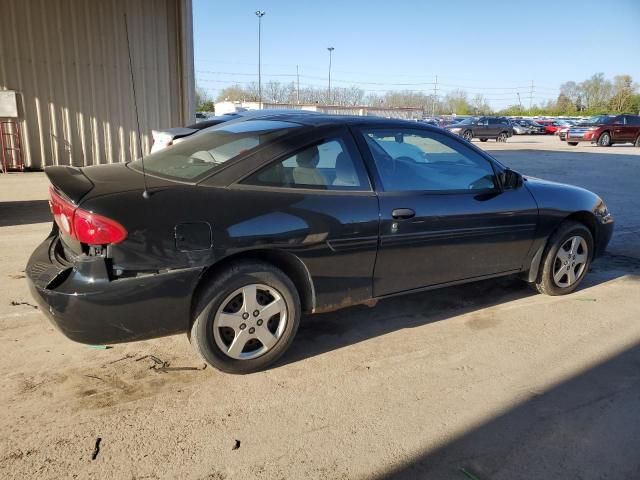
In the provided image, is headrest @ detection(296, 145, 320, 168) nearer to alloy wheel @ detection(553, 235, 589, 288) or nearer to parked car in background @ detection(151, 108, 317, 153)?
parked car in background @ detection(151, 108, 317, 153)

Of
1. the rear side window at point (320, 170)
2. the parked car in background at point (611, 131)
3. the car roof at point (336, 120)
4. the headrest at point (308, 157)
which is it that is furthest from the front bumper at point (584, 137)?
the headrest at point (308, 157)

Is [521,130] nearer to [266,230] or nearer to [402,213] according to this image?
[402,213]

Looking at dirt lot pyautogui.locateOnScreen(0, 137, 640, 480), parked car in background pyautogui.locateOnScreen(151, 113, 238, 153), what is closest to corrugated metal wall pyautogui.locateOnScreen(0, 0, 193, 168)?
parked car in background pyautogui.locateOnScreen(151, 113, 238, 153)

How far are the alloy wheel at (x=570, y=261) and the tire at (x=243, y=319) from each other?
270cm

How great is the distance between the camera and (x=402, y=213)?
3.54m

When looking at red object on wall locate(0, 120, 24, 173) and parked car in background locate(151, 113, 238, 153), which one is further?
red object on wall locate(0, 120, 24, 173)

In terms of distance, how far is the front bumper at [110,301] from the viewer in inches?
107

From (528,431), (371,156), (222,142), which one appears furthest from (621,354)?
(222,142)

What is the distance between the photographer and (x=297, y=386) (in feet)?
10.2

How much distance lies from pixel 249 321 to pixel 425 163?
2.00 meters

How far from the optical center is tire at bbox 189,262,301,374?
299 centimetres

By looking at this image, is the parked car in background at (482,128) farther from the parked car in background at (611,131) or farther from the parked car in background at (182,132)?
the parked car in background at (182,132)

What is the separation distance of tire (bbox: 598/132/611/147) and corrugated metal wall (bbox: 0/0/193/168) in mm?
24912

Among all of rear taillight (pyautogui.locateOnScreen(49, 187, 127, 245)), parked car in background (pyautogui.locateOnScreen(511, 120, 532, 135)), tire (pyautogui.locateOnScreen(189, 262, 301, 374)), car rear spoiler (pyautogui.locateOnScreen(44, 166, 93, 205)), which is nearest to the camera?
rear taillight (pyautogui.locateOnScreen(49, 187, 127, 245))
